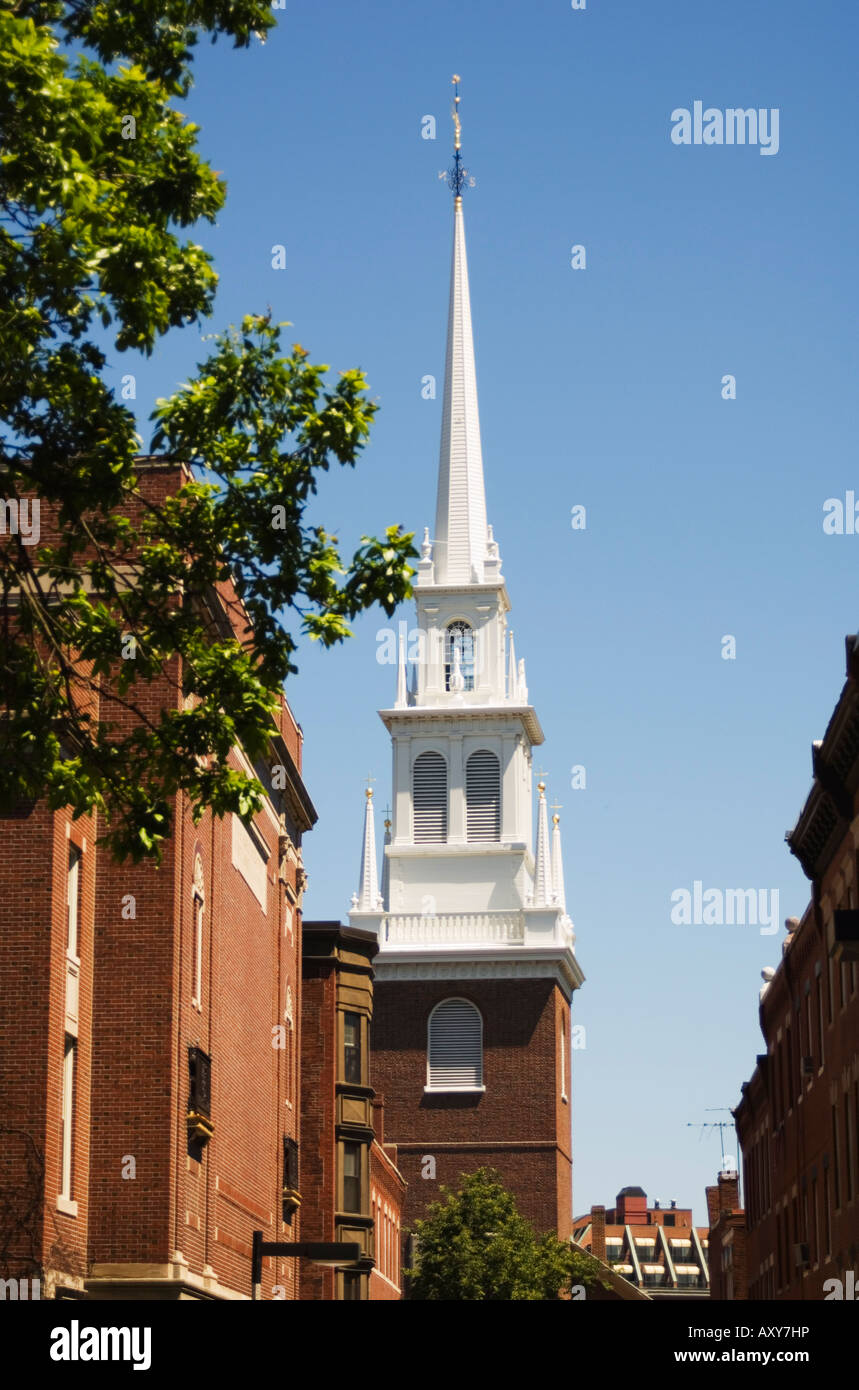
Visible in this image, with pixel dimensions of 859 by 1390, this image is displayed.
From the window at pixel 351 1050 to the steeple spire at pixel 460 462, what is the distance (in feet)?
109

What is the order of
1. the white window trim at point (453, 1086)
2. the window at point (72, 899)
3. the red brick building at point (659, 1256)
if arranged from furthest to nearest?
the red brick building at point (659, 1256) → the white window trim at point (453, 1086) → the window at point (72, 899)

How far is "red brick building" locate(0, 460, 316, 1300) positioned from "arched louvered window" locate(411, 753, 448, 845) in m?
43.3

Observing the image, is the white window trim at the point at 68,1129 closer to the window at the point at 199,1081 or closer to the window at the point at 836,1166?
the window at the point at 199,1081

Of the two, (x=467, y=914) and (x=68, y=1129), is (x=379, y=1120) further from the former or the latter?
(x=68, y=1129)

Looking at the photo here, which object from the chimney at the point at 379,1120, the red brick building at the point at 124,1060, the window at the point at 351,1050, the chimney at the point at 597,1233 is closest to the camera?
the red brick building at the point at 124,1060

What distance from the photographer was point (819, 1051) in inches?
1839

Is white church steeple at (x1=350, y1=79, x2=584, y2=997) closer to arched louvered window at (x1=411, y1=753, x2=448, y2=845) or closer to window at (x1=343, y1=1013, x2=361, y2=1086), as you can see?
arched louvered window at (x1=411, y1=753, x2=448, y2=845)

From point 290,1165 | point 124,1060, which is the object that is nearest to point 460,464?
point 290,1165

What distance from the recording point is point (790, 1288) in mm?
52906

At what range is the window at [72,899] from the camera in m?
28.5

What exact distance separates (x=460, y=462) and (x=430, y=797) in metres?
13.5

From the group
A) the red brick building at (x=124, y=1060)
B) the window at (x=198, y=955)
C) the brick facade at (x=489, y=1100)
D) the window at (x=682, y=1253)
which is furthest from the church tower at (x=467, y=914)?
the window at (x=682, y=1253)

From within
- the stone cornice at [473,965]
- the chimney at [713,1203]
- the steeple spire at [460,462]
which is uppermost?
the steeple spire at [460,462]
